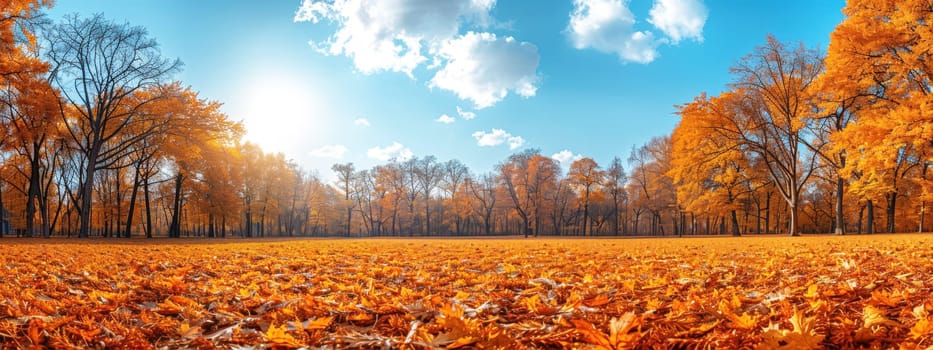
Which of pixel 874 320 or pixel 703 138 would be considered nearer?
pixel 874 320

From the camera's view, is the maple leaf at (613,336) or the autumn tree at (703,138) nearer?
the maple leaf at (613,336)

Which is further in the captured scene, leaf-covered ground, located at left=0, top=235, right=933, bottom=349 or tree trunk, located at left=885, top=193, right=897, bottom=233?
tree trunk, located at left=885, top=193, right=897, bottom=233

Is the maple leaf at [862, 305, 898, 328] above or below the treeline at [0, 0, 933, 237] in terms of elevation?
below

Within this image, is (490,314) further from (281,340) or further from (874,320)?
(874,320)

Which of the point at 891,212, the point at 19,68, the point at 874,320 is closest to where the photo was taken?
the point at 874,320

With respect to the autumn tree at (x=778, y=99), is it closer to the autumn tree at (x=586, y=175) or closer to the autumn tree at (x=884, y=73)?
the autumn tree at (x=884, y=73)

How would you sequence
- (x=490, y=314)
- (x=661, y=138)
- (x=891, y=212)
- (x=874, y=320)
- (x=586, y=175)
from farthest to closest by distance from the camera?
(x=586, y=175), (x=661, y=138), (x=891, y=212), (x=490, y=314), (x=874, y=320)

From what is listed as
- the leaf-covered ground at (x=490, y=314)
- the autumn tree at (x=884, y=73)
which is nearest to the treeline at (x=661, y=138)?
the autumn tree at (x=884, y=73)

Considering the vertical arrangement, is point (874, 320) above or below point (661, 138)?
below

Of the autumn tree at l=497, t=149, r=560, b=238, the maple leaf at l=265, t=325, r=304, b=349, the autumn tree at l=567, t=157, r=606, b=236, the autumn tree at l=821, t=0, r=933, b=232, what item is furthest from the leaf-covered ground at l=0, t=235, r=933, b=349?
the autumn tree at l=567, t=157, r=606, b=236

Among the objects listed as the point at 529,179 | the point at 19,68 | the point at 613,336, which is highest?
the point at 19,68

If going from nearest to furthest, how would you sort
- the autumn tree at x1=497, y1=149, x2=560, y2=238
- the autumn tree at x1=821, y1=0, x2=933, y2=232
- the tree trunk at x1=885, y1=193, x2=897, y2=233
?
the autumn tree at x1=821, y1=0, x2=933, y2=232
the tree trunk at x1=885, y1=193, x2=897, y2=233
the autumn tree at x1=497, y1=149, x2=560, y2=238

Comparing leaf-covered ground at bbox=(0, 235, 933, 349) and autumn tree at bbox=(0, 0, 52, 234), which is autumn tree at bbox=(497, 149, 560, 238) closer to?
autumn tree at bbox=(0, 0, 52, 234)

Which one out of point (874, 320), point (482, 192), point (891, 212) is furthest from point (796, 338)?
point (482, 192)
